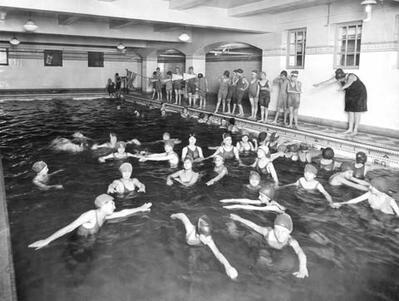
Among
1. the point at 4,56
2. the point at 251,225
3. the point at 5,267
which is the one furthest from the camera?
the point at 4,56

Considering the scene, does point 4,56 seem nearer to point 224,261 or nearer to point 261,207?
point 261,207

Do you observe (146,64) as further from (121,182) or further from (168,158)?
(121,182)

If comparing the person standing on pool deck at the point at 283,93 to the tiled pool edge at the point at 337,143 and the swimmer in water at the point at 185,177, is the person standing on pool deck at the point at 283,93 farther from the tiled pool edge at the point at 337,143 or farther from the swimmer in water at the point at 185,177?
the swimmer in water at the point at 185,177

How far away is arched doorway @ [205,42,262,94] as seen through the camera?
1853cm

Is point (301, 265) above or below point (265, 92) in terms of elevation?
below

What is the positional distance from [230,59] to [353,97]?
1092 centimetres

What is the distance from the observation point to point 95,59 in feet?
87.0

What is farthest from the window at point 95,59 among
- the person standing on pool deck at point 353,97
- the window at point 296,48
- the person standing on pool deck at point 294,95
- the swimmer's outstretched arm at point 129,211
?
the swimmer's outstretched arm at point 129,211

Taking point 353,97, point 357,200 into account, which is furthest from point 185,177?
point 353,97

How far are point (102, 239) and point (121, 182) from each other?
1718 mm

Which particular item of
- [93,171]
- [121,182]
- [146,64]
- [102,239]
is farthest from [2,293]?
[146,64]

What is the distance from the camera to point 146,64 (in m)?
24.9

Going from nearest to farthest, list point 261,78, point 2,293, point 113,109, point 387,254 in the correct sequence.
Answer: point 2,293 < point 387,254 < point 261,78 < point 113,109

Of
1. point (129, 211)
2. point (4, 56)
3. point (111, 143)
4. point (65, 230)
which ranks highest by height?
point (4, 56)
